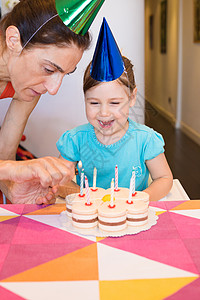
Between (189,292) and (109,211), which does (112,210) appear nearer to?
(109,211)

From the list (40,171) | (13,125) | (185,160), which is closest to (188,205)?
(40,171)

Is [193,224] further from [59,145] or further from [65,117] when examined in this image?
[65,117]

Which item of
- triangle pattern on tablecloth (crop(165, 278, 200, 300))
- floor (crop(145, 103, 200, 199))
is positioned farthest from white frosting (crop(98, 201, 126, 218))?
floor (crop(145, 103, 200, 199))

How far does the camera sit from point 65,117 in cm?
210

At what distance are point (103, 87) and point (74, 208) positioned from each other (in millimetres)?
521

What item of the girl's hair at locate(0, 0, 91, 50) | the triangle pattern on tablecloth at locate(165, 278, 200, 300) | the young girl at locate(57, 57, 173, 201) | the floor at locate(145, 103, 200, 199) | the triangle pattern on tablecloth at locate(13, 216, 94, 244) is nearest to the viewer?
the triangle pattern on tablecloth at locate(165, 278, 200, 300)

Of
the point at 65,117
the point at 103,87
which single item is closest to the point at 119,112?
the point at 103,87

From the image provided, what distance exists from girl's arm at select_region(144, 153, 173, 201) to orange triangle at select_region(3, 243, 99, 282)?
0.51 m

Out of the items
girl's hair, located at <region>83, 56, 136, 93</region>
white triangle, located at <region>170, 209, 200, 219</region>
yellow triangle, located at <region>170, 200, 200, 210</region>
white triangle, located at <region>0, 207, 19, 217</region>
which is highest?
girl's hair, located at <region>83, 56, 136, 93</region>

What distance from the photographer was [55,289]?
607 mm

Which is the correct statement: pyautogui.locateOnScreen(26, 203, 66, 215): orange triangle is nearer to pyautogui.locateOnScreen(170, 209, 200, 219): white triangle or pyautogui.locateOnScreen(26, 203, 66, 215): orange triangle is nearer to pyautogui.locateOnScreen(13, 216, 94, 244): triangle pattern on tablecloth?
pyautogui.locateOnScreen(13, 216, 94, 244): triangle pattern on tablecloth

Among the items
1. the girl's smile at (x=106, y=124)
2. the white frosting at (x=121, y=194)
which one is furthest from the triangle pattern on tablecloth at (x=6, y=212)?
the girl's smile at (x=106, y=124)

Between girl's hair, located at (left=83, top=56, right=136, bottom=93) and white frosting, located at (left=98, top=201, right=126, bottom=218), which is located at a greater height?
girl's hair, located at (left=83, top=56, right=136, bottom=93)

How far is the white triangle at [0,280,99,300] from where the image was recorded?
0.59 metres
